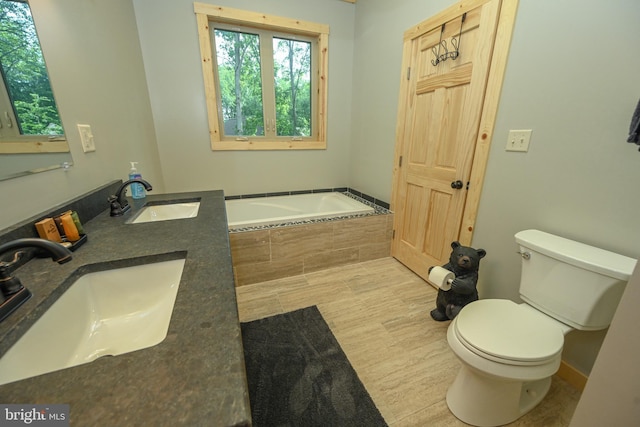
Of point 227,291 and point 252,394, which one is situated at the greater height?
point 227,291

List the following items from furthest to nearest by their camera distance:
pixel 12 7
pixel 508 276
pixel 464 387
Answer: pixel 508 276, pixel 464 387, pixel 12 7

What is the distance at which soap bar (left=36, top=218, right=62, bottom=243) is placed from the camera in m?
0.85

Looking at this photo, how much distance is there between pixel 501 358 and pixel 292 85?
9.58 feet

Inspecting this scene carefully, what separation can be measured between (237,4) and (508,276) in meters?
3.11

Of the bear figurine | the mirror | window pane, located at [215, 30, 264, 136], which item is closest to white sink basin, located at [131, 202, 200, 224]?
the mirror

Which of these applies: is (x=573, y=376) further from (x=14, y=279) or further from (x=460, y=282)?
(x=14, y=279)

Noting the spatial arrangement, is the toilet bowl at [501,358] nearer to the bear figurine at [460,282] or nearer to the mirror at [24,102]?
the bear figurine at [460,282]

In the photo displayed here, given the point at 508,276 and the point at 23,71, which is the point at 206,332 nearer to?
the point at 23,71

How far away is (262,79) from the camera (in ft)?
8.86

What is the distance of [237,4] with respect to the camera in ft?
7.71

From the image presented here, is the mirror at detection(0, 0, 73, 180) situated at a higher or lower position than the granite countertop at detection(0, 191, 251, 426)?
higher

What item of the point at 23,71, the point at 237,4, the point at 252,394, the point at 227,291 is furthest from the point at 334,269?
the point at 237,4

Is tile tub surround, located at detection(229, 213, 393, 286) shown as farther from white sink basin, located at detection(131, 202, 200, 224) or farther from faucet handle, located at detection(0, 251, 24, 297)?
faucet handle, located at detection(0, 251, 24, 297)

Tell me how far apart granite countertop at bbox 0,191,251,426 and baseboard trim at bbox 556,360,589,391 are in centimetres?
175
